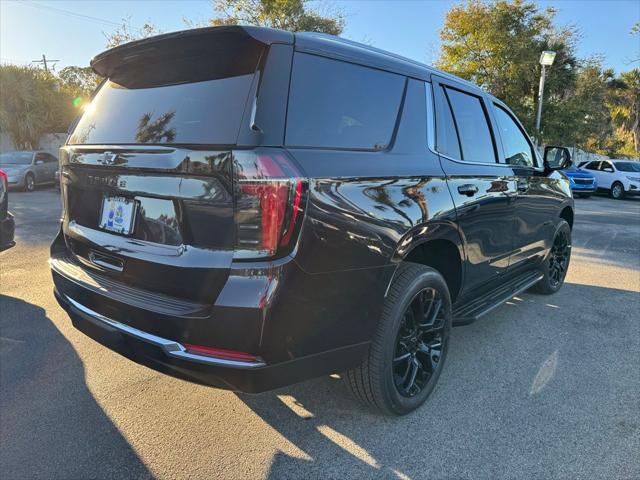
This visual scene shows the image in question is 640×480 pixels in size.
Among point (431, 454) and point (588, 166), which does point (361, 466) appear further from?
→ point (588, 166)

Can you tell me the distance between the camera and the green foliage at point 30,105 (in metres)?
20.0

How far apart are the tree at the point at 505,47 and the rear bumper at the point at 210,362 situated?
20572 millimetres

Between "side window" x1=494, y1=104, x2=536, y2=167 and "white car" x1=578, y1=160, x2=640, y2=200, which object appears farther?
"white car" x1=578, y1=160, x2=640, y2=200

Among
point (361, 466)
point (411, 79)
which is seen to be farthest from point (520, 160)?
point (361, 466)

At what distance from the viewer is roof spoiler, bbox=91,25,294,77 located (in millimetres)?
2020

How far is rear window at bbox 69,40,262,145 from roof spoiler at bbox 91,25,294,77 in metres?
0.03

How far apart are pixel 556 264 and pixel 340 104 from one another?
3954 mm

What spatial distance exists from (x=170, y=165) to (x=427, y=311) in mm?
1734

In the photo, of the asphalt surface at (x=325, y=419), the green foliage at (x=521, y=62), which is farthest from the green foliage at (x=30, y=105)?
the asphalt surface at (x=325, y=419)

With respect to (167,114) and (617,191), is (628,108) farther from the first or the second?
(167,114)

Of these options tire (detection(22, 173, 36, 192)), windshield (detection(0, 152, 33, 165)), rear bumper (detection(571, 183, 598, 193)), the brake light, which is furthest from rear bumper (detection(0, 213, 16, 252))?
rear bumper (detection(571, 183, 598, 193))

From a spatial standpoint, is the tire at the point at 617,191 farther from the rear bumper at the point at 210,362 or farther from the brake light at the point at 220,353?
the brake light at the point at 220,353

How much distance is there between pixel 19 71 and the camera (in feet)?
66.3

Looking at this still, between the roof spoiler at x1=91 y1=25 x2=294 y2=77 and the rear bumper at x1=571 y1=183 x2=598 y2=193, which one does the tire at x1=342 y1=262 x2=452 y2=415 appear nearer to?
the roof spoiler at x1=91 y1=25 x2=294 y2=77
